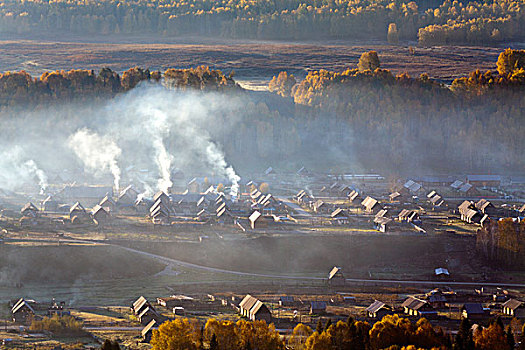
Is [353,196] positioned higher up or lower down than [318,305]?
lower down

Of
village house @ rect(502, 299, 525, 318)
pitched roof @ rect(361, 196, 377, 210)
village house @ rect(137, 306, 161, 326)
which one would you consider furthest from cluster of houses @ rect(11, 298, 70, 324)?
pitched roof @ rect(361, 196, 377, 210)

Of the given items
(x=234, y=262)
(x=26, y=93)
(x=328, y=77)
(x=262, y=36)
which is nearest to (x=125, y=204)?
(x=234, y=262)

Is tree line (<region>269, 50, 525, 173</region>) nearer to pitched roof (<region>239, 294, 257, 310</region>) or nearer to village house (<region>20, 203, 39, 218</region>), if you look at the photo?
village house (<region>20, 203, 39, 218</region>)

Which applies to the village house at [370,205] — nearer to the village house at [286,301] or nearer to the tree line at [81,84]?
the village house at [286,301]

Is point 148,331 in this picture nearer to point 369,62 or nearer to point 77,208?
point 77,208

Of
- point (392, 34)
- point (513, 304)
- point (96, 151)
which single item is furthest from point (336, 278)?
point (392, 34)

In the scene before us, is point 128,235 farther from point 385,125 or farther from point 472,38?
point 472,38
